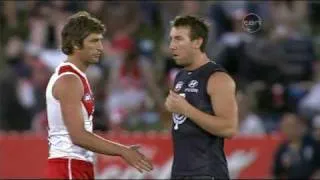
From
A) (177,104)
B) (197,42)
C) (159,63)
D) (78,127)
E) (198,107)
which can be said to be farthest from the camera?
(159,63)

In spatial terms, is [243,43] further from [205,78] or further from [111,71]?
[205,78]

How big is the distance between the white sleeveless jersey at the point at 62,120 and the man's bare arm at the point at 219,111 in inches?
29.1

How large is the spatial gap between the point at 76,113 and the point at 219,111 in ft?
3.40

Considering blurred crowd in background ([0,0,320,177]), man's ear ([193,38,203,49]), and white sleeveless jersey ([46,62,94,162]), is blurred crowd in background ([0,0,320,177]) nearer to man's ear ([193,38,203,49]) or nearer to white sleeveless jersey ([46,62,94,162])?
man's ear ([193,38,203,49])

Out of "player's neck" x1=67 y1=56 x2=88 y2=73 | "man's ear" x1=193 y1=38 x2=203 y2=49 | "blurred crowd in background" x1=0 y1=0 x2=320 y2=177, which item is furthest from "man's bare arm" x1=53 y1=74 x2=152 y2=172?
"blurred crowd in background" x1=0 y1=0 x2=320 y2=177

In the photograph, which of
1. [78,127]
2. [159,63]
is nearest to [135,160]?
[78,127]

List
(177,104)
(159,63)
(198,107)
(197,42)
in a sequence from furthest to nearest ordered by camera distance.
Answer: (159,63) < (197,42) < (198,107) < (177,104)

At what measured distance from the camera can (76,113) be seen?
7.16m

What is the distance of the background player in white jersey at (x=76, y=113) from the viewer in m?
7.17

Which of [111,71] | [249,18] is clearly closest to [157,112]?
[111,71]

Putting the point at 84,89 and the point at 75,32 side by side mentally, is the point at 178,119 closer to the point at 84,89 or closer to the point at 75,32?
the point at 84,89

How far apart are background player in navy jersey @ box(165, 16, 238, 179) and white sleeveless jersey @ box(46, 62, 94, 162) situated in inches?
23.6

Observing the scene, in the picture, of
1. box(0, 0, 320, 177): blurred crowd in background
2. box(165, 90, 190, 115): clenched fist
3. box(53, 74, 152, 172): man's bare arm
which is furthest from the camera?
box(0, 0, 320, 177): blurred crowd in background

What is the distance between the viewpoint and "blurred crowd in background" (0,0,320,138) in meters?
13.1
